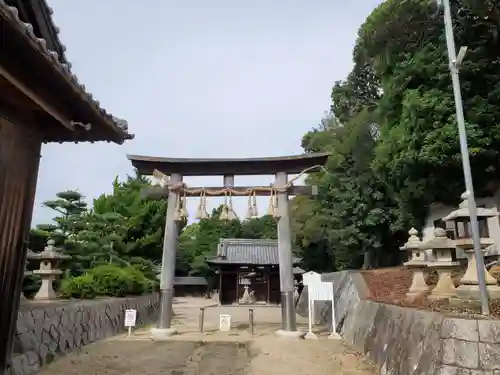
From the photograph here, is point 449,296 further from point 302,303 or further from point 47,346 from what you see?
point 302,303

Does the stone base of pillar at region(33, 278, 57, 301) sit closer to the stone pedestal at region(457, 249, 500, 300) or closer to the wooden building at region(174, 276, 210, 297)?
→ the stone pedestal at region(457, 249, 500, 300)

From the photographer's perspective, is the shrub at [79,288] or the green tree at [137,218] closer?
the shrub at [79,288]

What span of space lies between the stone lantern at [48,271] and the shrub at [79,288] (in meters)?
0.36

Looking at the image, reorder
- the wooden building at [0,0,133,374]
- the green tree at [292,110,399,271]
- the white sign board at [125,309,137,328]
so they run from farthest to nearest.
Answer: the green tree at [292,110,399,271] → the white sign board at [125,309,137,328] → the wooden building at [0,0,133,374]

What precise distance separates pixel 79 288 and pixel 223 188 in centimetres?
567

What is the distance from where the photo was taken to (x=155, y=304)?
18875mm

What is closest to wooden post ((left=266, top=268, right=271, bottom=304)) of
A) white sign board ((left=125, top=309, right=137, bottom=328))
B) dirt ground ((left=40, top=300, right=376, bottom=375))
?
dirt ground ((left=40, top=300, right=376, bottom=375))

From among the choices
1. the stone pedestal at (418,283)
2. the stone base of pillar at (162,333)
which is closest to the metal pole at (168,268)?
the stone base of pillar at (162,333)

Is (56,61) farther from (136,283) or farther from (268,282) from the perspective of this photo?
(268,282)

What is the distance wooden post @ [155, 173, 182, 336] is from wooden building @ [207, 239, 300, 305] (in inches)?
685

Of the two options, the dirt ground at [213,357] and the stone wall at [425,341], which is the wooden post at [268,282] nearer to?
the dirt ground at [213,357]

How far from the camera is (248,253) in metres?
32.1

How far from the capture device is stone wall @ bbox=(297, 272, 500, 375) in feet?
16.5

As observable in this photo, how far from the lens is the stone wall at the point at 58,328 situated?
7.16 m
